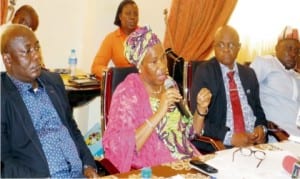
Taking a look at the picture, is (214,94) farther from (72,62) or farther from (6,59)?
(72,62)

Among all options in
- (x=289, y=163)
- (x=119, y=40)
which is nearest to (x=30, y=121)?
(x=289, y=163)

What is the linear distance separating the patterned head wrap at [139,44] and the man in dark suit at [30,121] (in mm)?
452

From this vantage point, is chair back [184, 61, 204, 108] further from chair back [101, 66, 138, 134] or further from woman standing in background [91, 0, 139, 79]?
woman standing in background [91, 0, 139, 79]

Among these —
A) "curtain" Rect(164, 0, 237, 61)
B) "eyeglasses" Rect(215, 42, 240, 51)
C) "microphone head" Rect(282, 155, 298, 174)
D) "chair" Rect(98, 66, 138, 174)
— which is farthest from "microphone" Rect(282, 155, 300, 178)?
"curtain" Rect(164, 0, 237, 61)

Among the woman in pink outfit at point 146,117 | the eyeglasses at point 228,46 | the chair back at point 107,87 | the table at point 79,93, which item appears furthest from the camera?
the table at point 79,93

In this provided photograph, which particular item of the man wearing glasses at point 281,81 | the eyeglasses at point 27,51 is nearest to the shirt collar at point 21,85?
the eyeglasses at point 27,51

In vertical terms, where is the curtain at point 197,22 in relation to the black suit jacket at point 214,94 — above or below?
above

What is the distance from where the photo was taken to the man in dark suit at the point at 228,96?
104 inches

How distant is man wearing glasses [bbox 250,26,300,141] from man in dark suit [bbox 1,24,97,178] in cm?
156

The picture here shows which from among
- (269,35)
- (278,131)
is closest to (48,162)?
(278,131)

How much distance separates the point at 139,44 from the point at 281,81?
1.36 meters

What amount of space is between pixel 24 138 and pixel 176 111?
0.81 meters

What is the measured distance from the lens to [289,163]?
1.75m

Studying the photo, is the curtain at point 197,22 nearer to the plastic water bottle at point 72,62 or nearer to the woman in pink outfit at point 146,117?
the plastic water bottle at point 72,62
